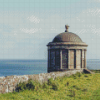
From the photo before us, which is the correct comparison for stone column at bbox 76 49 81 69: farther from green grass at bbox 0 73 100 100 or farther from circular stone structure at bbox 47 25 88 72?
green grass at bbox 0 73 100 100

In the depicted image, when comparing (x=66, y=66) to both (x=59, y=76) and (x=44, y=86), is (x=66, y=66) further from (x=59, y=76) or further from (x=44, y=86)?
(x=44, y=86)

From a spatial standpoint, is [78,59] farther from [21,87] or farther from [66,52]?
[21,87]

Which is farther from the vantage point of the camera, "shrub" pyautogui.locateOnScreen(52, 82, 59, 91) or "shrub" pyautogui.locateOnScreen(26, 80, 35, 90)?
"shrub" pyautogui.locateOnScreen(52, 82, 59, 91)

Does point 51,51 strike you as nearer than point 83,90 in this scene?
No

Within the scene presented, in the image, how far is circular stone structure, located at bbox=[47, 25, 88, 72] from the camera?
22734mm

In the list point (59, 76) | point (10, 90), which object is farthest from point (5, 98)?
point (59, 76)

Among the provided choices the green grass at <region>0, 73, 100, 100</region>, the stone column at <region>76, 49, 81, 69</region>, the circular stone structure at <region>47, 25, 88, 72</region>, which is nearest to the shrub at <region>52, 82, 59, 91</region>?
the green grass at <region>0, 73, 100, 100</region>

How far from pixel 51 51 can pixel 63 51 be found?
1.99 metres

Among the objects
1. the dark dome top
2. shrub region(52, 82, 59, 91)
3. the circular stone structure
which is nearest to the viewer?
shrub region(52, 82, 59, 91)

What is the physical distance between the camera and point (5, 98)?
30.7ft

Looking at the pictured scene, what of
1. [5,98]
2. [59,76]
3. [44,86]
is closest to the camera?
[5,98]

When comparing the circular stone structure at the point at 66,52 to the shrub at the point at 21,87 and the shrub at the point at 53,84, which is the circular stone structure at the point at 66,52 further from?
the shrub at the point at 21,87

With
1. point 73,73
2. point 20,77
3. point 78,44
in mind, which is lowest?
point 73,73

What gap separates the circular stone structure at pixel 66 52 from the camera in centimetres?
2273
